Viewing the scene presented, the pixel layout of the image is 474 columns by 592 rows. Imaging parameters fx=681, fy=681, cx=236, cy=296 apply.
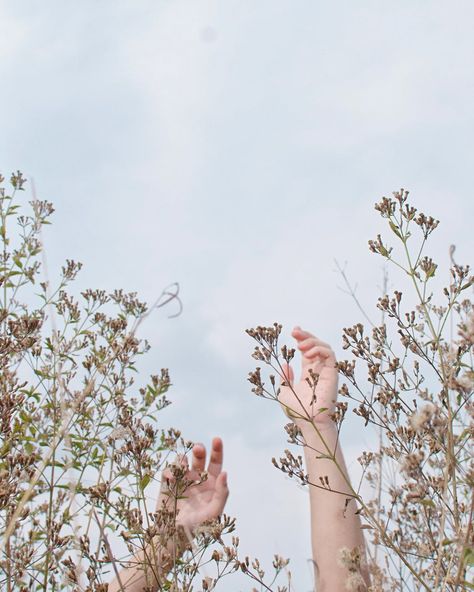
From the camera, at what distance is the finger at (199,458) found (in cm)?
345

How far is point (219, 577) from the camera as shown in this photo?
2381 mm

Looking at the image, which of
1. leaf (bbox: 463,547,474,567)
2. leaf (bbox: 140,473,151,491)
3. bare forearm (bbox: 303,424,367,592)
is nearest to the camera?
leaf (bbox: 463,547,474,567)

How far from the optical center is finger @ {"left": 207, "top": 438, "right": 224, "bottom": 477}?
11.8ft

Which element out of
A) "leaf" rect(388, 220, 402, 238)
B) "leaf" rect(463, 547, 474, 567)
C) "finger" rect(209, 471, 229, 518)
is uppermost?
"leaf" rect(388, 220, 402, 238)

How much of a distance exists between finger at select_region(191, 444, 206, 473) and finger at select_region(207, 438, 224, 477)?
0.12 m

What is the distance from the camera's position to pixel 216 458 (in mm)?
3678

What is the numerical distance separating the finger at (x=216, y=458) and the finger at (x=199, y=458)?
0.39 ft

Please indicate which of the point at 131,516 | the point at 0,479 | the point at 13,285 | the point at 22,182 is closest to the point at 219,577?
the point at 131,516

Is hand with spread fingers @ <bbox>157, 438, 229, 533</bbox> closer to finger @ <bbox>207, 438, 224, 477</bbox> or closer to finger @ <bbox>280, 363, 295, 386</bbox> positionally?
finger @ <bbox>207, 438, 224, 477</bbox>

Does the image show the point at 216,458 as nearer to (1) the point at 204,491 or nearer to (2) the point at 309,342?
(1) the point at 204,491

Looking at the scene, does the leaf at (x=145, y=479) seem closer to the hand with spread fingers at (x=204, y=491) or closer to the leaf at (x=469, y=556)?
the hand with spread fingers at (x=204, y=491)

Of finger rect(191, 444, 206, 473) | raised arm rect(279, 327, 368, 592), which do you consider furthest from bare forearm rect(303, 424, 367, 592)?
finger rect(191, 444, 206, 473)

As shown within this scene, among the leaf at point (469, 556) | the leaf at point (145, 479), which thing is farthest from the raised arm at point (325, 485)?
the leaf at point (469, 556)

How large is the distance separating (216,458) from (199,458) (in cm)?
22
